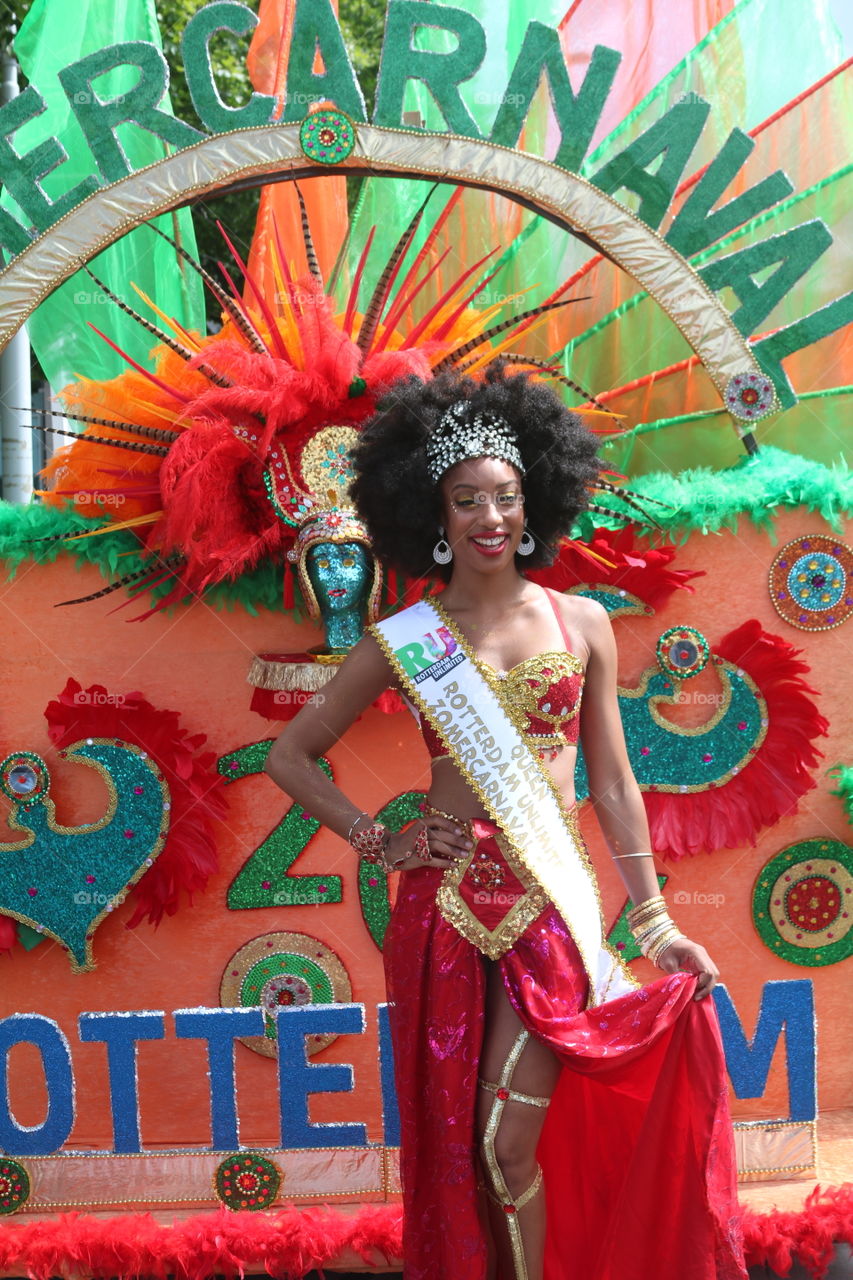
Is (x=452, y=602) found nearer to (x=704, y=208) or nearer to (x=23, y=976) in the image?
(x=704, y=208)

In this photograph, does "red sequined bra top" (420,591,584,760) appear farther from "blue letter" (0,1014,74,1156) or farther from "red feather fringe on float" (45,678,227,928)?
"blue letter" (0,1014,74,1156)

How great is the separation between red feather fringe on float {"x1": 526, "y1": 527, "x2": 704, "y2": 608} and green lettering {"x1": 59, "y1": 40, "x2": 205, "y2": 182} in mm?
1713

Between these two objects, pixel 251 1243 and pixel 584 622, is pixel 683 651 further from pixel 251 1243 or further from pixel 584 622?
pixel 251 1243

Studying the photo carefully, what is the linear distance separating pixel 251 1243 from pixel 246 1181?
22cm

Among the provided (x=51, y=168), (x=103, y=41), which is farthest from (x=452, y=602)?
(x=103, y=41)

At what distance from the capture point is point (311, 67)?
13.3ft

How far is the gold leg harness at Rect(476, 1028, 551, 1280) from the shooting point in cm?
285

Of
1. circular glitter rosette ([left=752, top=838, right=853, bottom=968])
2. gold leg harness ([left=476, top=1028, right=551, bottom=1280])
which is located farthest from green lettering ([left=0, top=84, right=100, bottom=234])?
circular glitter rosette ([left=752, top=838, right=853, bottom=968])

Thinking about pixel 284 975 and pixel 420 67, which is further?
pixel 284 975

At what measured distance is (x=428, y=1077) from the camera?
2963 millimetres

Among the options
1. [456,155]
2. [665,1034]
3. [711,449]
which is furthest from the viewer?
[711,449]

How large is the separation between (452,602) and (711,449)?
180 cm

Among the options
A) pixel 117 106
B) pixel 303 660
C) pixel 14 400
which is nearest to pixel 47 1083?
pixel 303 660

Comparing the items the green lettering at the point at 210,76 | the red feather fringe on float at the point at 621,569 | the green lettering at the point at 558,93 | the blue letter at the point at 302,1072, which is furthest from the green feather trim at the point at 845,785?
the green lettering at the point at 210,76
